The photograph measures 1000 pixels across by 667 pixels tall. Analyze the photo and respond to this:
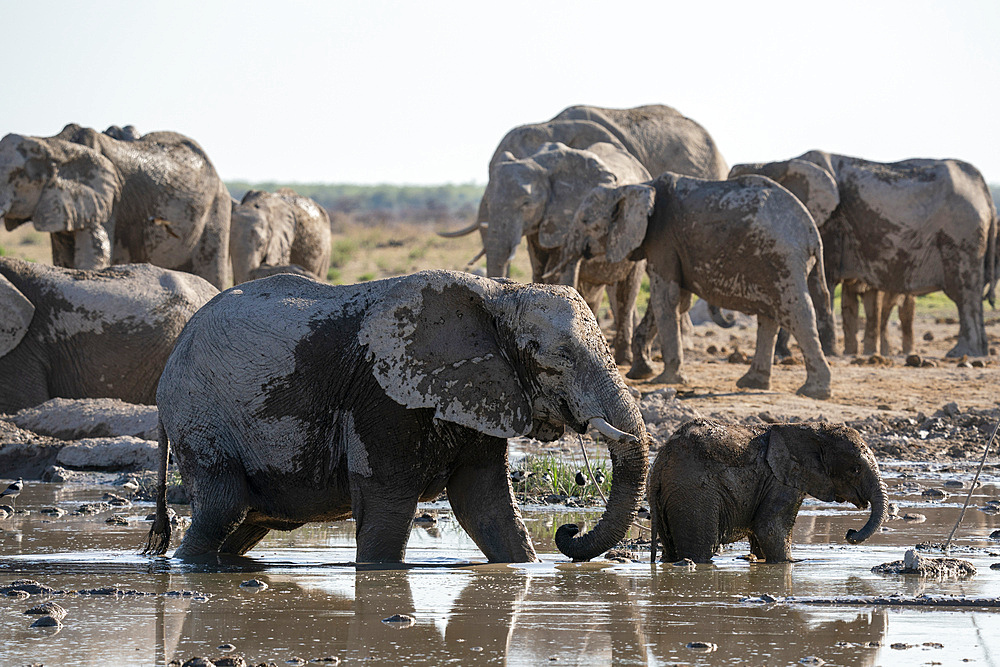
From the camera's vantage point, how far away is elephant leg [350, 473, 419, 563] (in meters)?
6.96

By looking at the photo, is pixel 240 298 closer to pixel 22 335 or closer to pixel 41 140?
pixel 22 335

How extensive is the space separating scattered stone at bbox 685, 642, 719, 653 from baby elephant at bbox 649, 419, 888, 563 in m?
2.45

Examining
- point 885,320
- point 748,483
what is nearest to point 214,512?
point 748,483

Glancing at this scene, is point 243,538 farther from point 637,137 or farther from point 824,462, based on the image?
point 637,137

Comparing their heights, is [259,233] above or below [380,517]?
above

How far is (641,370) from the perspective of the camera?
16656 mm

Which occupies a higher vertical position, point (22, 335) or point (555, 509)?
point (22, 335)

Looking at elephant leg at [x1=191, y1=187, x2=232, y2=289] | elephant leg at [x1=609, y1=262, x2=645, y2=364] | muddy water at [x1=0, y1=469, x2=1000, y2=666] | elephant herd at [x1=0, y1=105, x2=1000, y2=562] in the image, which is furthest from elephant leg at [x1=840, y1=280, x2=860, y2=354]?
muddy water at [x1=0, y1=469, x2=1000, y2=666]

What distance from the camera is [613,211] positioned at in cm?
1547

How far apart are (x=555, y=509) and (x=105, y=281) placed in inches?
189

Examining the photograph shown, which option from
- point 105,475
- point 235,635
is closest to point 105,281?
point 105,475

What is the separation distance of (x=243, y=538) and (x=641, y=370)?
9510mm

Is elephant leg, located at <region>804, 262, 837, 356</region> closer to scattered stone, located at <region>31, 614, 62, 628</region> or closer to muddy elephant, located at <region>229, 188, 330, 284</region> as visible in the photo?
muddy elephant, located at <region>229, 188, 330, 284</region>

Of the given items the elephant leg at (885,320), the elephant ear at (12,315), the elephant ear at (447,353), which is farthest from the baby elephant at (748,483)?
the elephant leg at (885,320)
